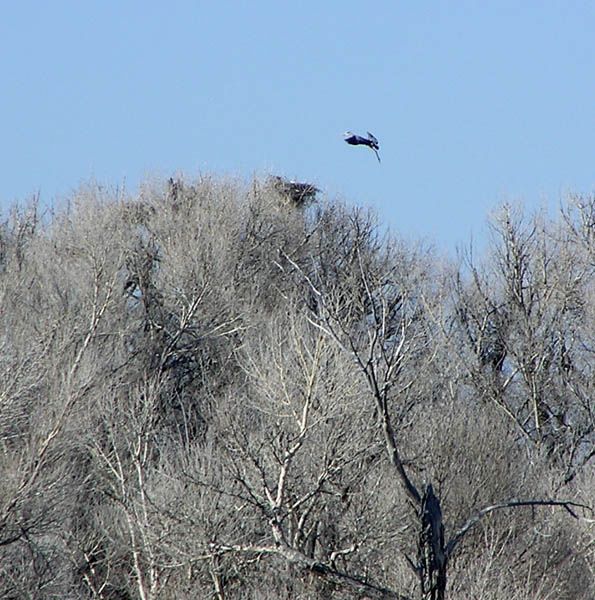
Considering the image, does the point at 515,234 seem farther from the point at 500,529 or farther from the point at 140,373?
the point at 500,529

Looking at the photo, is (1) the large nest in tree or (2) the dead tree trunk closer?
(2) the dead tree trunk

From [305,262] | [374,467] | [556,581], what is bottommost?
[556,581]

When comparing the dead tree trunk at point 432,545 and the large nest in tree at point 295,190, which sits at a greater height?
the large nest in tree at point 295,190

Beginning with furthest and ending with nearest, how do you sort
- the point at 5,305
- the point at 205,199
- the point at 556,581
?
1. the point at 205,199
2. the point at 5,305
3. the point at 556,581

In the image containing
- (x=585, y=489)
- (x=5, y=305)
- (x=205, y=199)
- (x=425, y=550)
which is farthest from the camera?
(x=205, y=199)

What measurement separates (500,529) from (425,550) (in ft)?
35.9

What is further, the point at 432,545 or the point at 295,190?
the point at 295,190

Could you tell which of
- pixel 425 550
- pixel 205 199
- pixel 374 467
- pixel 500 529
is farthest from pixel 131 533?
pixel 205 199

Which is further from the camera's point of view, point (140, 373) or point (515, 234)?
point (515, 234)

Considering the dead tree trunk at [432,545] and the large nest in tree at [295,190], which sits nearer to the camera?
the dead tree trunk at [432,545]

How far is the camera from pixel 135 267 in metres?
32.5

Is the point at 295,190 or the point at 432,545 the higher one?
the point at 295,190

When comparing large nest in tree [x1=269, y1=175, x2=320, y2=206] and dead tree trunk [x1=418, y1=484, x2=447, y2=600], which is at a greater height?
large nest in tree [x1=269, y1=175, x2=320, y2=206]

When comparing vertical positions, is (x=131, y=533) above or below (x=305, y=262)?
below
